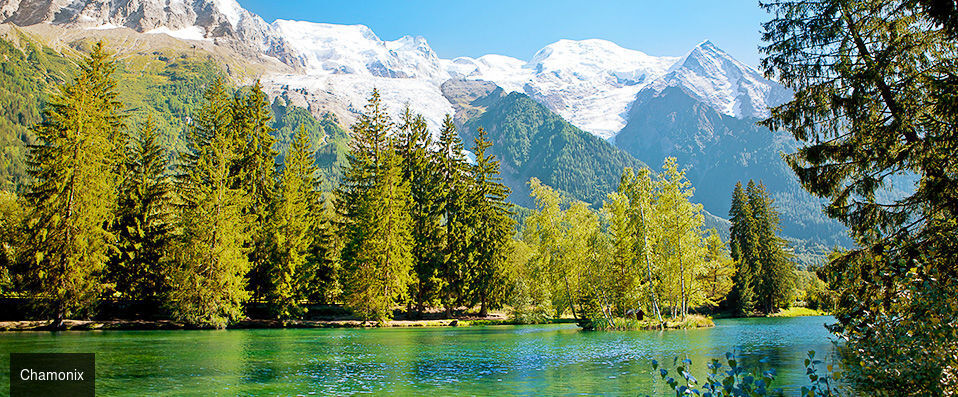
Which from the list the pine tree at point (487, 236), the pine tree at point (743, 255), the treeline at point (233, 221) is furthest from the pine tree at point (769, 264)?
the treeline at point (233, 221)

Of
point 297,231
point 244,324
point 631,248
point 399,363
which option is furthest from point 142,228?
point 631,248

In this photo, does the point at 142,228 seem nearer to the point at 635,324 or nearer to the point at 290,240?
the point at 290,240

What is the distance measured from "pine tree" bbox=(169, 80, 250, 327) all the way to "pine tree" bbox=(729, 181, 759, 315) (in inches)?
2021

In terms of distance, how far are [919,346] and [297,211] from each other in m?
47.3

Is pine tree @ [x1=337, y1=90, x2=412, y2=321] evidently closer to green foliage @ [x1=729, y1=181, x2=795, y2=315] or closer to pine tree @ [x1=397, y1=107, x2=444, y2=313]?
pine tree @ [x1=397, y1=107, x2=444, y2=313]

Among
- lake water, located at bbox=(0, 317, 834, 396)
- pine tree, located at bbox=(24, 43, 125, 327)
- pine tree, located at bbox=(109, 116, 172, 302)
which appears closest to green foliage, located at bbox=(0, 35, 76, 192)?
pine tree, located at bbox=(109, 116, 172, 302)

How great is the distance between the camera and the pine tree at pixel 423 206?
52.6m

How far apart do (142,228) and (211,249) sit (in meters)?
7.14

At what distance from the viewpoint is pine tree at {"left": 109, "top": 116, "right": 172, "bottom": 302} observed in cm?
4328

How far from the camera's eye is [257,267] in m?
48.3

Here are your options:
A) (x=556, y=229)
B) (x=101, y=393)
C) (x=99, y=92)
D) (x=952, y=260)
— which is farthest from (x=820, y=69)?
(x=99, y=92)

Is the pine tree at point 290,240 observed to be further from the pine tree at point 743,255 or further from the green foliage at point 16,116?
the green foliage at point 16,116

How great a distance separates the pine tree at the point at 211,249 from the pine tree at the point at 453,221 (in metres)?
17.6

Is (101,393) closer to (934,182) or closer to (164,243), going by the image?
(934,182)
